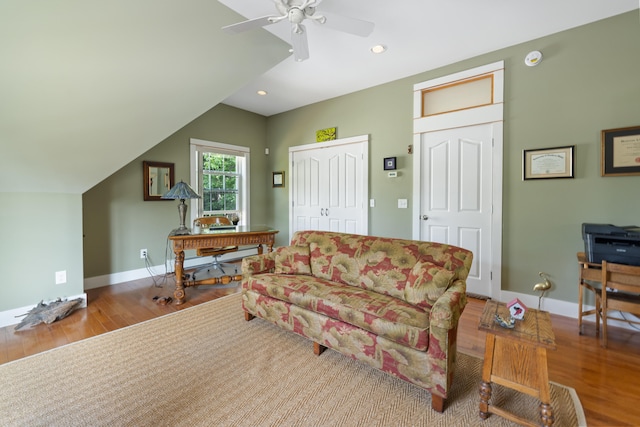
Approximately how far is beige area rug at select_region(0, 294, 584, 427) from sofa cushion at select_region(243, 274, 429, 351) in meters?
0.36

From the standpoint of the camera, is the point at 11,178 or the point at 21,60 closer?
the point at 21,60

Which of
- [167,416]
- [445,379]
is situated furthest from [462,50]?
[167,416]

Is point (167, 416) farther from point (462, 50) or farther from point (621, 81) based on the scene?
point (621, 81)

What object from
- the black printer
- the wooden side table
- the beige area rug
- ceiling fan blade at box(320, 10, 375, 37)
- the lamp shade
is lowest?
the beige area rug

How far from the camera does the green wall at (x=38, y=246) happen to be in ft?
8.39

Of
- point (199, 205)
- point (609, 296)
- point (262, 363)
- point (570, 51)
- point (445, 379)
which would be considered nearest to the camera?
point (445, 379)

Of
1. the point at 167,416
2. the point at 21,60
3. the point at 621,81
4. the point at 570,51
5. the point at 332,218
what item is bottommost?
the point at 167,416

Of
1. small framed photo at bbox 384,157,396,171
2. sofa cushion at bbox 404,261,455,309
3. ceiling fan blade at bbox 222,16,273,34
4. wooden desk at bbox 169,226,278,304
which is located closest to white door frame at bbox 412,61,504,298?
small framed photo at bbox 384,157,396,171

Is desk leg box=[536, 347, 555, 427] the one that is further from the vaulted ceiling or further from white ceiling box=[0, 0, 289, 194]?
white ceiling box=[0, 0, 289, 194]

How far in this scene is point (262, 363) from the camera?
1941 millimetres

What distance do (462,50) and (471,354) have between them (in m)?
3.06

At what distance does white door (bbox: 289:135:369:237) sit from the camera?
4.20m

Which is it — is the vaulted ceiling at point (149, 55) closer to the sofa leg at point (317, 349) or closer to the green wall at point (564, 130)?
the green wall at point (564, 130)

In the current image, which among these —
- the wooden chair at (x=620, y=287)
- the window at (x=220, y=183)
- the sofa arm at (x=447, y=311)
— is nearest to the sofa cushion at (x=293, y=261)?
the sofa arm at (x=447, y=311)
